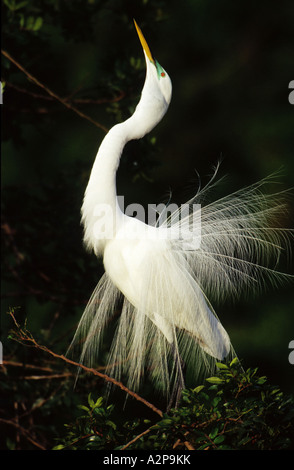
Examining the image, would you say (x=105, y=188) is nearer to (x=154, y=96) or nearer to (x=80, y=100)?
(x=154, y=96)

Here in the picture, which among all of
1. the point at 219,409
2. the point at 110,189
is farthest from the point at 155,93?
the point at 219,409

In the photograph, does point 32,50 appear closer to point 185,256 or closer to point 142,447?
point 185,256

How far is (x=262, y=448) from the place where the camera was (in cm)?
156

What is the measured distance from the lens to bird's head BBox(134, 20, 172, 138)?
2.08 m

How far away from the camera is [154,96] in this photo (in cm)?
210

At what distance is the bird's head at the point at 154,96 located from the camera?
6.83 ft

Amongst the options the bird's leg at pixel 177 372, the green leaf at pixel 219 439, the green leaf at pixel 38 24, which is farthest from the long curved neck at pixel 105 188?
the green leaf at pixel 38 24

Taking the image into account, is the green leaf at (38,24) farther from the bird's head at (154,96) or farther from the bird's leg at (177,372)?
the bird's leg at (177,372)

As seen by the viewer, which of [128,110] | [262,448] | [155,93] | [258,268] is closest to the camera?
[262,448]

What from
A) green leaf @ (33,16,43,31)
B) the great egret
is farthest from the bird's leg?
green leaf @ (33,16,43,31)

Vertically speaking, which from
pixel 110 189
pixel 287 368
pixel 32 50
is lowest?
pixel 287 368

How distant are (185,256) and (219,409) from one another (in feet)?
1.89

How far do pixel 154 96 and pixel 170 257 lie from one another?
0.51 metres

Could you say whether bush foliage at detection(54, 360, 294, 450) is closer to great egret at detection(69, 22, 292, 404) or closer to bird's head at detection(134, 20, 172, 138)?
great egret at detection(69, 22, 292, 404)
